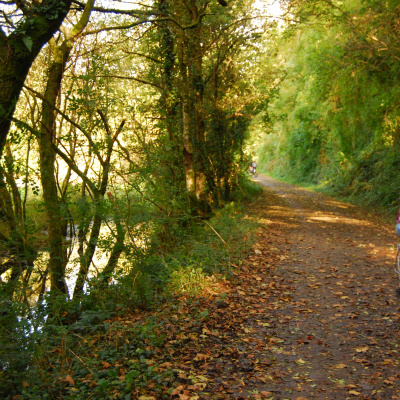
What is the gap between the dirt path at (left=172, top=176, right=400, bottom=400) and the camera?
4.35 m

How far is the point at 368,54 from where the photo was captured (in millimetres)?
16453

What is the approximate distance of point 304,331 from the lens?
19.2 feet

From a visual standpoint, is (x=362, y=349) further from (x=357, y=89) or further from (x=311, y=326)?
(x=357, y=89)

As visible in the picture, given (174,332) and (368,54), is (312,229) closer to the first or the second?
(368,54)

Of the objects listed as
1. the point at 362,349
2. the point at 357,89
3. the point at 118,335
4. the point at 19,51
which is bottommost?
the point at 362,349

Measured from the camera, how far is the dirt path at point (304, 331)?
14.3ft

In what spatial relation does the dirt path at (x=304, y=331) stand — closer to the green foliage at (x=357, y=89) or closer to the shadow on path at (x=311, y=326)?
the shadow on path at (x=311, y=326)

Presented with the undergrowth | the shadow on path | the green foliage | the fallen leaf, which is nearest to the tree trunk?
the undergrowth

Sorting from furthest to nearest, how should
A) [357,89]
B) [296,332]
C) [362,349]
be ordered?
[357,89], [296,332], [362,349]

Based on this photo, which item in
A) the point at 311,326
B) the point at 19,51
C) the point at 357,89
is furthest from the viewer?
the point at 357,89

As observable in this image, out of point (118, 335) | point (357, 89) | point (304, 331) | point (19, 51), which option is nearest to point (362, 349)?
point (304, 331)

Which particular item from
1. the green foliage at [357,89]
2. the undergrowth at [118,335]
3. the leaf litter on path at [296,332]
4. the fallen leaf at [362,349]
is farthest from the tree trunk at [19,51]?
the green foliage at [357,89]

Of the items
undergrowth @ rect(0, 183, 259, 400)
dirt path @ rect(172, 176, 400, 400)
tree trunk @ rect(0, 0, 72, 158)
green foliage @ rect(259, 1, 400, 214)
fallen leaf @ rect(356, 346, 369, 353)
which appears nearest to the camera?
tree trunk @ rect(0, 0, 72, 158)

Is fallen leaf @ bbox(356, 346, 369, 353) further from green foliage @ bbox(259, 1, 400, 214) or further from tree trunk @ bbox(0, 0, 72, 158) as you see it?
green foliage @ bbox(259, 1, 400, 214)
